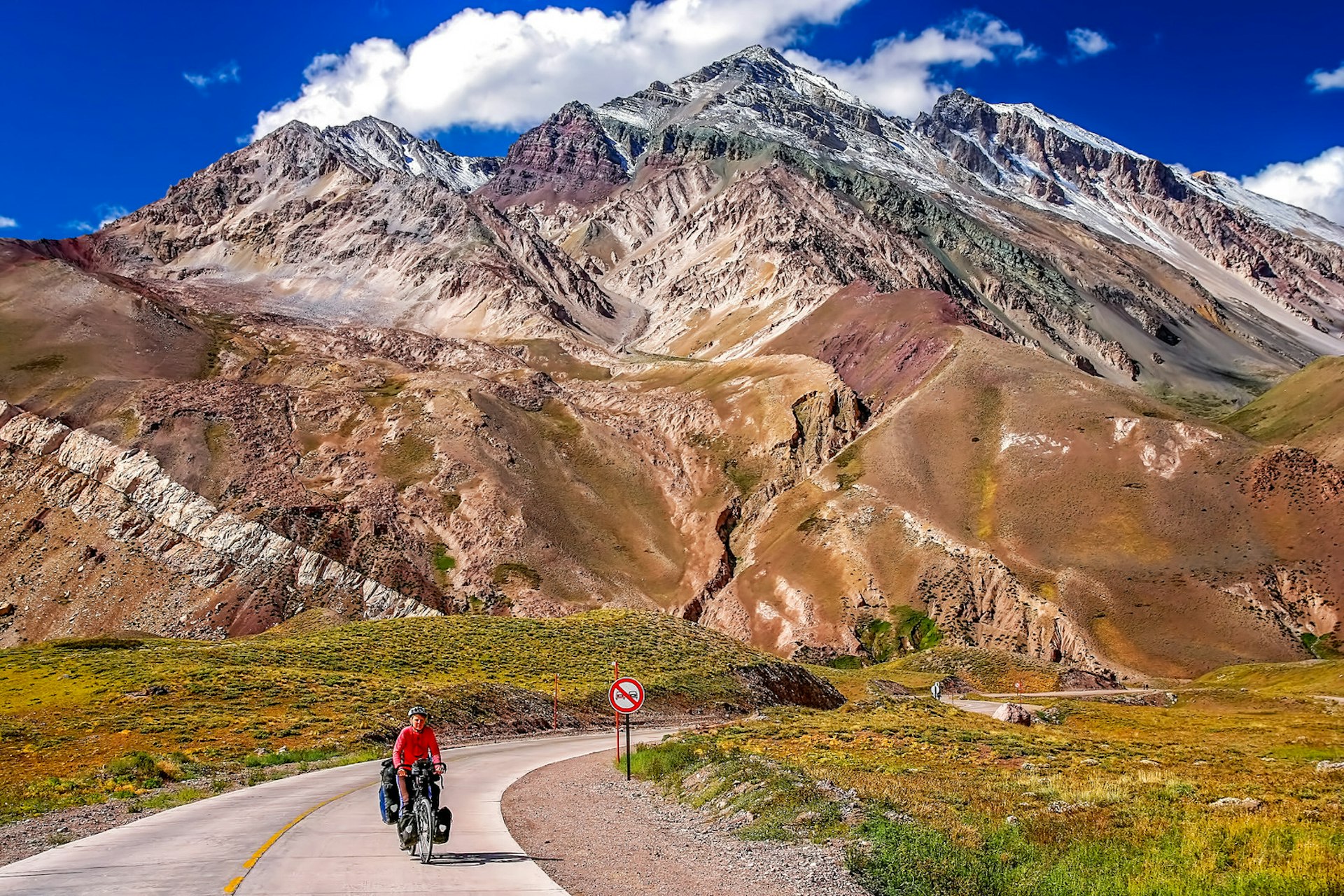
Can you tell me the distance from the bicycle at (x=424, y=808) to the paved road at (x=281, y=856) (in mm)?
224

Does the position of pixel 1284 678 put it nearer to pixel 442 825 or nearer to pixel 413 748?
pixel 413 748

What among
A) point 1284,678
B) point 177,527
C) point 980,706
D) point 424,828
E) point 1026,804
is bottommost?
point 1284,678

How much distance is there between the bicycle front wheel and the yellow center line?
86.0 inches

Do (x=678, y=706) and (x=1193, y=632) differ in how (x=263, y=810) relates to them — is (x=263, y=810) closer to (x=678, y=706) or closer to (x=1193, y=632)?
(x=678, y=706)

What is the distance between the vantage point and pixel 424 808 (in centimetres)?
1364

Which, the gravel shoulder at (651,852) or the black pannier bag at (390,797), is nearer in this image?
the gravel shoulder at (651,852)

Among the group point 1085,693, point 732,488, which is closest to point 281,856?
point 1085,693

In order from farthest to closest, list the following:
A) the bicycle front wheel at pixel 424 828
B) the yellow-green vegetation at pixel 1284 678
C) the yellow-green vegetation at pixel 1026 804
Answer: the yellow-green vegetation at pixel 1284 678, the bicycle front wheel at pixel 424 828, the yellow-green vegetation at pixel 1026 804

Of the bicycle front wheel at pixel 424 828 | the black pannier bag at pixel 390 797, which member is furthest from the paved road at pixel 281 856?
the black pannier bag at pixel 390 797

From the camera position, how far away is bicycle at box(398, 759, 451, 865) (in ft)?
43.6

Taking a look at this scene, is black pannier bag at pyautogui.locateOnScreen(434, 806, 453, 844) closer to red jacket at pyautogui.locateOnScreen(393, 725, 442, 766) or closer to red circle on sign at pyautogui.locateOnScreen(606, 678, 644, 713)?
red jacket at pyautogui.locateOnScreen(393, 725, 442, 766)

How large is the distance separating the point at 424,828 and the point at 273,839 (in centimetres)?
290

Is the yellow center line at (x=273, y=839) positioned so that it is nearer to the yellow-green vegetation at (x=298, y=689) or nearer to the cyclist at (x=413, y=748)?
the cyclist at (x=413, y=748)

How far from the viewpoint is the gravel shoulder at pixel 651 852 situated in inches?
482
